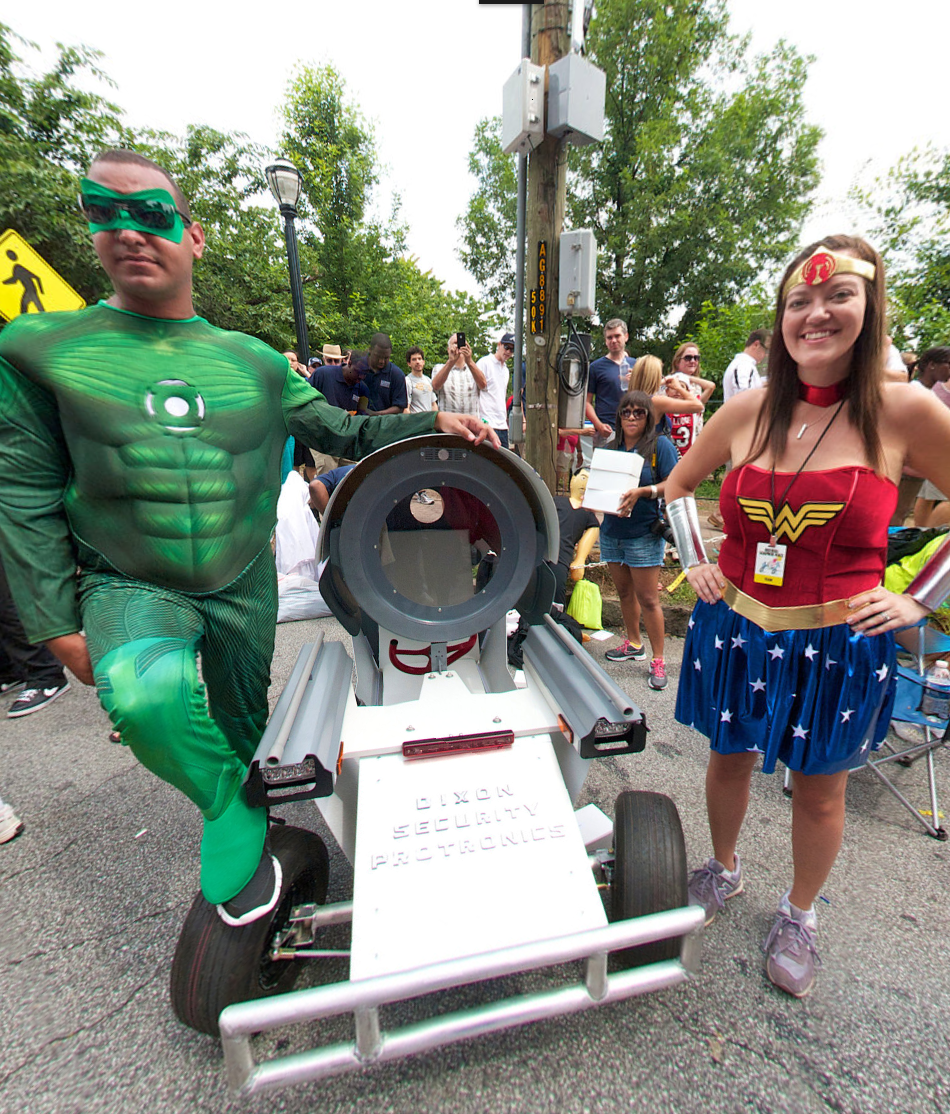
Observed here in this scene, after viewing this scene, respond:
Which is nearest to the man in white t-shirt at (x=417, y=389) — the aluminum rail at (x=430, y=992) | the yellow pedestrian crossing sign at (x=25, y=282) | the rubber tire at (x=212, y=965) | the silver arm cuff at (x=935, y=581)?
the yellow pedestrian crossing sign at (x=25, y=282)

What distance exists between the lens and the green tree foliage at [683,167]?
17.4 metres

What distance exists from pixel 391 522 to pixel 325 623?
3302mm

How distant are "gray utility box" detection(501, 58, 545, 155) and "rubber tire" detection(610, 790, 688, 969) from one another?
4.53m

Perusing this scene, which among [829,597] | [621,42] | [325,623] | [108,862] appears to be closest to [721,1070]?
[829,597]

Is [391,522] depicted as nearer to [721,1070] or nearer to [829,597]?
[829,597]

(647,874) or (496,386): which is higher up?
(496,386)

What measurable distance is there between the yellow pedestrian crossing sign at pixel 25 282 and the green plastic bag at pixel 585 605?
3.42 metres

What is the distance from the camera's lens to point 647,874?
1.40 meters

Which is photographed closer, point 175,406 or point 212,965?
point 212,965

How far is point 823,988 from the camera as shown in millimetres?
1560

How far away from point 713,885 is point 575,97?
479 cm

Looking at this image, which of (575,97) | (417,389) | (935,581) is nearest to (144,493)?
(935,581)

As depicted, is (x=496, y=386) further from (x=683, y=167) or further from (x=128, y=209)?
(x=683, y=167)

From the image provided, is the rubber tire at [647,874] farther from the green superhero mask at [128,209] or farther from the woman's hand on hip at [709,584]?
the green superhero mask at [128,209]
